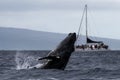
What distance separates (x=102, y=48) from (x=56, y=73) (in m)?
133

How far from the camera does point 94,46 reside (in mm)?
167250

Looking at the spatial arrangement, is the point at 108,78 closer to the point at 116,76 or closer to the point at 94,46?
the point at 116,76

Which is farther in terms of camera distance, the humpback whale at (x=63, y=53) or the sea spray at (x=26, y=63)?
the sea spray at (x=26, y=63)

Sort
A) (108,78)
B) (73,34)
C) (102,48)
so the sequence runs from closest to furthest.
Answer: (108,78) → (73,34) → (102,48)

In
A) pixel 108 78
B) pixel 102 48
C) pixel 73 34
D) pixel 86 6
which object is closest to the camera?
pixel 108 78

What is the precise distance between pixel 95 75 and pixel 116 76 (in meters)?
1.35

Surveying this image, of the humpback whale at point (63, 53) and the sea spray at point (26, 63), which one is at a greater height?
the humpback whale at point (63, 53)

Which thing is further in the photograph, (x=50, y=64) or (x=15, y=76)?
(x=50, y=64)

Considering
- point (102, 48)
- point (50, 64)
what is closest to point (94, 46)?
point (102, 48)

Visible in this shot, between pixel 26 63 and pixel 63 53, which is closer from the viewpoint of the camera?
pixel 63 53

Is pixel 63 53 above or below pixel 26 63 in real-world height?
above

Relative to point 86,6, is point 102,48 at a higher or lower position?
lower

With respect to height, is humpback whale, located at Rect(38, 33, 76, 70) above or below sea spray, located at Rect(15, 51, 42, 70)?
above

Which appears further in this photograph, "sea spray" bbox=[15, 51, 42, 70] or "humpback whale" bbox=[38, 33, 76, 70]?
"sea spray" bbox=[15, 51, 42, 70]
